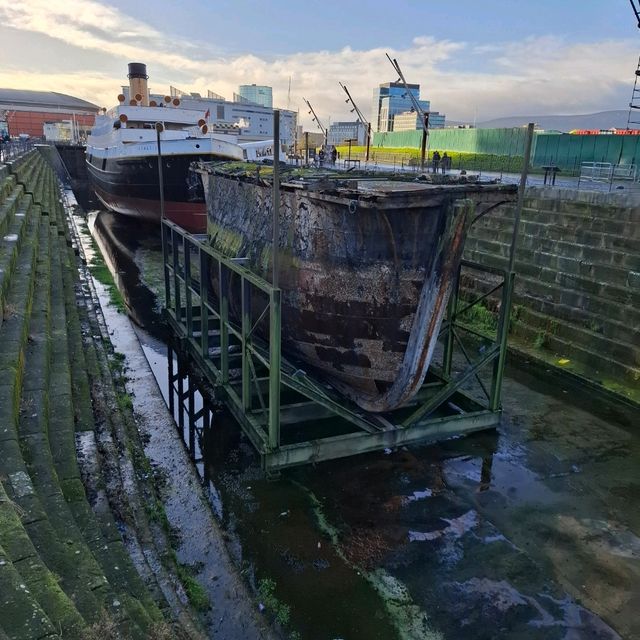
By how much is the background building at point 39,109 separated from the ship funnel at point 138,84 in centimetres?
6353

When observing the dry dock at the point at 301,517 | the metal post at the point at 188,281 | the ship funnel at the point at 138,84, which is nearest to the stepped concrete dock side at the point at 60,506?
the dry dock at the point at 301,517

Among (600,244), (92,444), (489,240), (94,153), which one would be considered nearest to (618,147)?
(489,240)

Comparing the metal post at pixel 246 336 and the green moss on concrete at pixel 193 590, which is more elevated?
the metal post at pixel 246 336

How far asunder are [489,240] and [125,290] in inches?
371

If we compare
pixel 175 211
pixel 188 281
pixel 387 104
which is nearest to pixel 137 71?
pixel 175 211

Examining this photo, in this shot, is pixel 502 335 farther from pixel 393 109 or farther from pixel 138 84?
pixel 393 109

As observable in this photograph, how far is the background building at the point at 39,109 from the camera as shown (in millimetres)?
87375

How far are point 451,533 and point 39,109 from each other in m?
116

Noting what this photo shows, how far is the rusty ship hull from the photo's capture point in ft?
19.6

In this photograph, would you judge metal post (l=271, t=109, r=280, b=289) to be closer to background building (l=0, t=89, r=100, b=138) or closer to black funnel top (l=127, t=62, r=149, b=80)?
black funnel top (l=127, t=62, r=149, b=80)

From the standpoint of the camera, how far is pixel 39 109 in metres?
100

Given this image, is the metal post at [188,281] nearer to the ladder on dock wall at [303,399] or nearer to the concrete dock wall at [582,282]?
the ladder on dock wall at [303,399]

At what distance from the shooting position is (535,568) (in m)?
A: 5.02

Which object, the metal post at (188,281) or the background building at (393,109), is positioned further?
the background building at (393,109)
